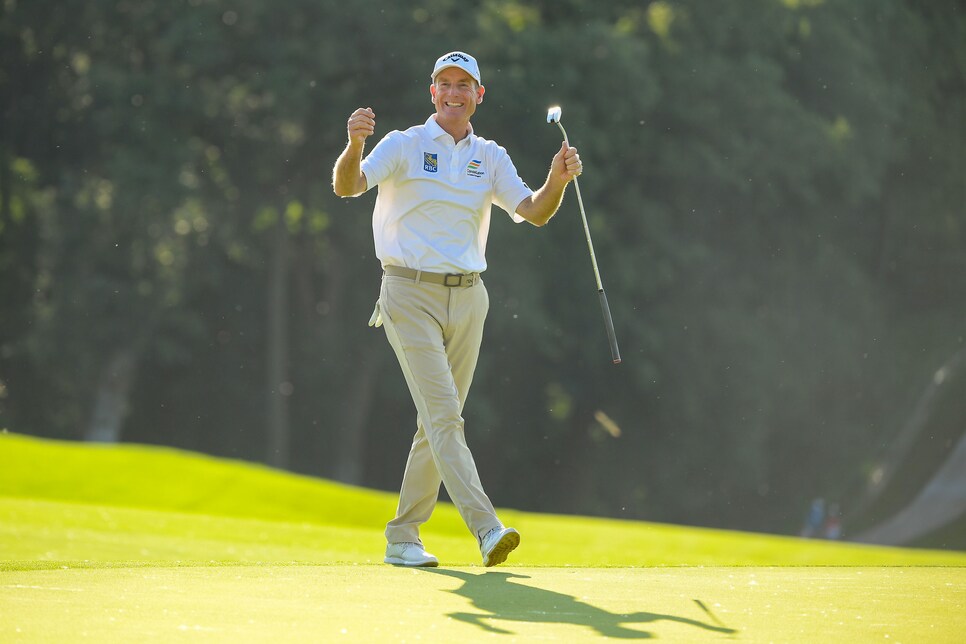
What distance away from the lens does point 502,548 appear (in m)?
5.14

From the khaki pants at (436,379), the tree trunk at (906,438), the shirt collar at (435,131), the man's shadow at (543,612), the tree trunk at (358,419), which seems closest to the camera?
the man's shadow at (543,612)

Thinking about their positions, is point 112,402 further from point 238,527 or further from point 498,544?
point 498,544

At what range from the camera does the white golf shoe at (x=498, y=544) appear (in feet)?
16.8

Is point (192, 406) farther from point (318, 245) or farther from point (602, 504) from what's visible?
point (602, 504)

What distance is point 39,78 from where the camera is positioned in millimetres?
24375

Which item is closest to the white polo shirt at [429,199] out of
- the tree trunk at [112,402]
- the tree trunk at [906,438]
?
the tree trunk at [906,438]

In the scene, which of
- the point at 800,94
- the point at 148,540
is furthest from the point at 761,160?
the point at 148,540

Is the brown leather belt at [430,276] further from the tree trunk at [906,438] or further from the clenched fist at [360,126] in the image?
the tree trunk at [906,438]

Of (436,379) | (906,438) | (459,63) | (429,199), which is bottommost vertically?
(906,438)

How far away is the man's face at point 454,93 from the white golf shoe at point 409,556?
152 cm

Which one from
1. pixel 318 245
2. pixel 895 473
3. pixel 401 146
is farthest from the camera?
pixel 318 245

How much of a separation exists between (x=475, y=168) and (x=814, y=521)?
770 inches

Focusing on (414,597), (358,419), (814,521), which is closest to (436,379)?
(414,597)

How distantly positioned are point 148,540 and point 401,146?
9.38 feet
